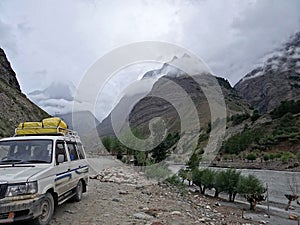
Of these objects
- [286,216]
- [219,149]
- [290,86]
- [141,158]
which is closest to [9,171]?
[286,216]

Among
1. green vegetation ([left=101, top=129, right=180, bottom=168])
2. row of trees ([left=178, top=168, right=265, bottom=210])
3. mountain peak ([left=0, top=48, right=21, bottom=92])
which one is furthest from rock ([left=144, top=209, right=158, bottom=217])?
mountain peak ([left=0, top=48, right=21, bottom=92])

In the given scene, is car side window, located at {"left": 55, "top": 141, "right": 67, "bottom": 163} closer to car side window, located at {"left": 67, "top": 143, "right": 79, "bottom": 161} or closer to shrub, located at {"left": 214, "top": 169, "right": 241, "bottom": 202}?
car side window, located at {"left": 67, "top": 143, "right": 79, "bottom": 161}

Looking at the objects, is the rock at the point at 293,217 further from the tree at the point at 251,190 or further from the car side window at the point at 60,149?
the car side window at the point at 60,149

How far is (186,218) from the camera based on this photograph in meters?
8.98

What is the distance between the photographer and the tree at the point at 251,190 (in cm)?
1764

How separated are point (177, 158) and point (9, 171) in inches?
1862

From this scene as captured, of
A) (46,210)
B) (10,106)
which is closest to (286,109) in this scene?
(10,106)

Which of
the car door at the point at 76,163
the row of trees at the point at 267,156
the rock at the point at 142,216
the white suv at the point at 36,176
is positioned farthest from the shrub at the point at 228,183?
the row of trees at the point at 267,156

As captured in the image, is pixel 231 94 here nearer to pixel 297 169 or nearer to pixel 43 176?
pixel 297 169

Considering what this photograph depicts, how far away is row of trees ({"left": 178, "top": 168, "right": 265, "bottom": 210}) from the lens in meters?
18.1

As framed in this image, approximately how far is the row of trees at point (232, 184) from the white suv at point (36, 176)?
40.7 feet

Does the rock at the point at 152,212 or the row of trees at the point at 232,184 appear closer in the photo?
the rock at the point at 152,212

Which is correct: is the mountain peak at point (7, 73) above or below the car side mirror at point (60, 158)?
above

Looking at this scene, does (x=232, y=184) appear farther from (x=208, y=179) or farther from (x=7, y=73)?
(x=7, y=73)
